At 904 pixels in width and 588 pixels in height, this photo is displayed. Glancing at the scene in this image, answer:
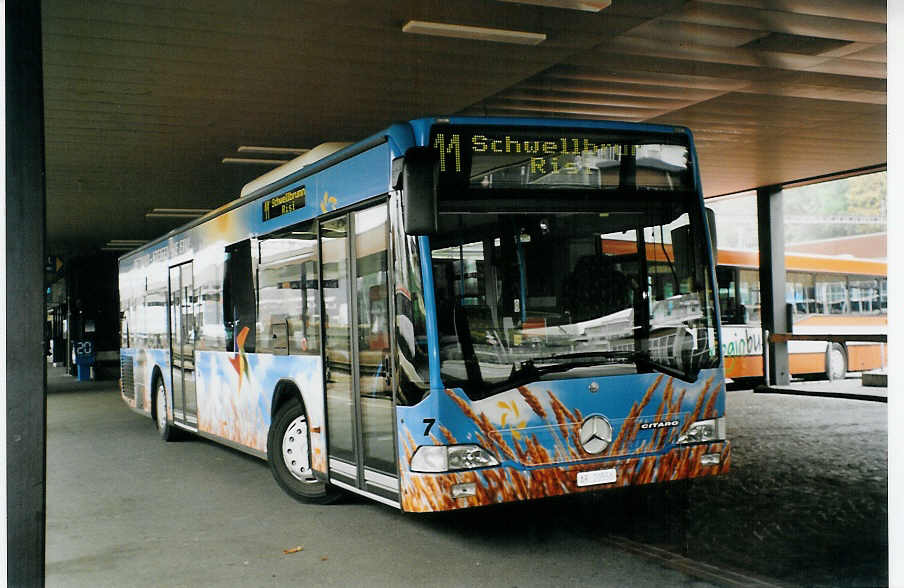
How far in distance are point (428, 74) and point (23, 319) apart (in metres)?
7.73

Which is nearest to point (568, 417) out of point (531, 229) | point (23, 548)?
point (531, 229)

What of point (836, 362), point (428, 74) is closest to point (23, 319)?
point (428, 74)

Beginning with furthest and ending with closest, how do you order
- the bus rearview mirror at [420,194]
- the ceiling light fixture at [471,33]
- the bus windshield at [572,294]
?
the ceiling light fixture at [471,33]
the bus windshield at [572,294]
the bus rearview mirror at [420,194]

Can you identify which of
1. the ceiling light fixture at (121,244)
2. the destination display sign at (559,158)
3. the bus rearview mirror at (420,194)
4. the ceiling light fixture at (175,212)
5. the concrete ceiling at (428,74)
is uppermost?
the concrete ceiling at (428,74)

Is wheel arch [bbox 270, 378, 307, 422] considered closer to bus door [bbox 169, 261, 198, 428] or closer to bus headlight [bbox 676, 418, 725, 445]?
bus door [bbox 169, 261, 198, 428]

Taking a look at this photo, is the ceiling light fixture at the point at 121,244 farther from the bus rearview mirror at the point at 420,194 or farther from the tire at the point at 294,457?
the bus rearview mirror at the point at 420,194

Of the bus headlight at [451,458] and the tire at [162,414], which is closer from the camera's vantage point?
the bus headlight at [451,458]

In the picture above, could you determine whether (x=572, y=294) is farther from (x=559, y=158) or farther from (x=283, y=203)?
(x=283, y=203)

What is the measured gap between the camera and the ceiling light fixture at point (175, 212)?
2309 cm

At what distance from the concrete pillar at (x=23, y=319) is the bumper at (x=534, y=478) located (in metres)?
2.34

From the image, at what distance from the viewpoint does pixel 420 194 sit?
597 cm

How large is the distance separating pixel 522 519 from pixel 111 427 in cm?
1080

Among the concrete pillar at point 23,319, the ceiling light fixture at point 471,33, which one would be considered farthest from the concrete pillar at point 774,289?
the concrete pillar at point 23,319

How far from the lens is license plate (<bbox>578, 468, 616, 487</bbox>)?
6371 mm
